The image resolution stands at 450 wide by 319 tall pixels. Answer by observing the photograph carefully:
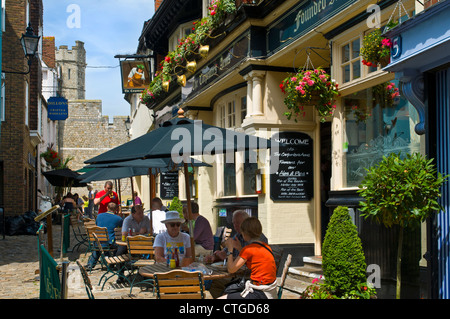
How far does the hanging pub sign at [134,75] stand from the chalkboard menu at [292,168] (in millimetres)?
12068

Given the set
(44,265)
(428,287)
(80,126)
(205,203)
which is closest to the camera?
(44,265)

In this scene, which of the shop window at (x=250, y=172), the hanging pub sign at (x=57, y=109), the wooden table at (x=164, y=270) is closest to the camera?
the wooden table at (x=164, y=270)

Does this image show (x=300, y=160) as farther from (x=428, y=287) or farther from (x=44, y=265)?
(x=44, y=265)

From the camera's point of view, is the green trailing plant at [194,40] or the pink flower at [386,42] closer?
the pink flower at [386,42]

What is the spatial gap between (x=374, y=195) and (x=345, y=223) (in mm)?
1221

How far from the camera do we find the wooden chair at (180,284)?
4957 mm

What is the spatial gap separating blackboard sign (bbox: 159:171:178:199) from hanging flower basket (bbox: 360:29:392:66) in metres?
13.5

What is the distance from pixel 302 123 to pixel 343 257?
4025 mm

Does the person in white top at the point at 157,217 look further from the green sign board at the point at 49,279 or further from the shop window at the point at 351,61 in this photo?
the green sign board at the point at 49,279

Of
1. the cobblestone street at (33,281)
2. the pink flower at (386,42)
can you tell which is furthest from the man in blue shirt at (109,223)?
the pink flower at (386,42)

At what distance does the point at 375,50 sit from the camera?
6.34 m

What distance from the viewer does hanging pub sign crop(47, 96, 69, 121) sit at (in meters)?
30.4

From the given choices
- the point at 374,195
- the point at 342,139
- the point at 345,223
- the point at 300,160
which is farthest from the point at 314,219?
the point at 374,195

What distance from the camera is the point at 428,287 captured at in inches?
216
